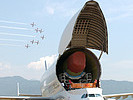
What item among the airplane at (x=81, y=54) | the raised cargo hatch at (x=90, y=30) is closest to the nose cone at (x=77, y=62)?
the airplane at (x=81, y=54)

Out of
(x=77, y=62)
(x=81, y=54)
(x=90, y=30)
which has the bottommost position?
(x=77, y=62)

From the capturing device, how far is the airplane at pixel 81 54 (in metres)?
21.4

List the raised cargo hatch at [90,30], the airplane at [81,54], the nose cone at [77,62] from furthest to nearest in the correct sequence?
the nose cone at [77,62] < the raised cargo hatch at [90,30] < the airplane at [81,54]

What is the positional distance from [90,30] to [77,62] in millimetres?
3501

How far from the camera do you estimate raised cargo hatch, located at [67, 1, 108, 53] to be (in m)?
21.6

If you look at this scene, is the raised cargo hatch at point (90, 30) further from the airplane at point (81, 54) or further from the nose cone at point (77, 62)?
the nose cone at point (77, 62)

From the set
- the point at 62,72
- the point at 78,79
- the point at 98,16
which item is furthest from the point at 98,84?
the point at 98,16

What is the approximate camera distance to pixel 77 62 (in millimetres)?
22922

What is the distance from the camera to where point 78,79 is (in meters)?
24.7

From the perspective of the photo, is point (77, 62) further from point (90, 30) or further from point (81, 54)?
point (90, 30)

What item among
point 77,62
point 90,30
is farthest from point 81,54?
point 90,30

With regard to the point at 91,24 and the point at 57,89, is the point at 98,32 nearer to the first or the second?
the point at 91,24

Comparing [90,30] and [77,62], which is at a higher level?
[90,30]

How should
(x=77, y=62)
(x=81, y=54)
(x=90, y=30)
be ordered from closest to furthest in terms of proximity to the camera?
(x=77, y=62)
(x=81, y=54)
(x=90, y=30)
